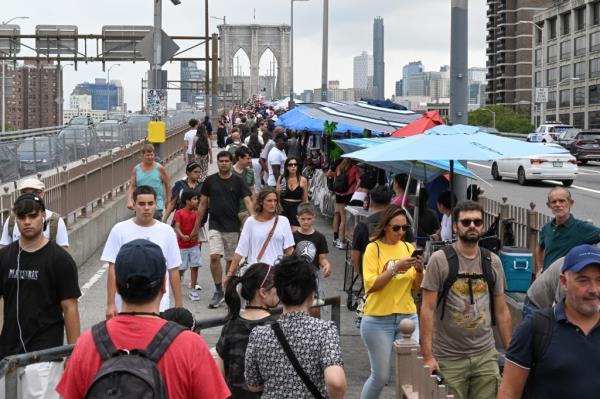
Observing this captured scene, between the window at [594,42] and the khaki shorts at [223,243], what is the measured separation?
106m

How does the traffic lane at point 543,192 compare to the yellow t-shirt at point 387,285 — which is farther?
the traffic lane at point 543,192

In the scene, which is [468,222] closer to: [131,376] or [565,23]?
[131,376]

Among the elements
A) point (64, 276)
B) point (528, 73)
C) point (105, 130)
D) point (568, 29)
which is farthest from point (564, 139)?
point (528, 73)

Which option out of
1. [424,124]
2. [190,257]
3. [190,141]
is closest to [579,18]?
[190,141]

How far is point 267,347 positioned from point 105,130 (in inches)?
764

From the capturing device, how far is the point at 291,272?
5.29m

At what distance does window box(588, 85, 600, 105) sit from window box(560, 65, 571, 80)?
7583 millimetres

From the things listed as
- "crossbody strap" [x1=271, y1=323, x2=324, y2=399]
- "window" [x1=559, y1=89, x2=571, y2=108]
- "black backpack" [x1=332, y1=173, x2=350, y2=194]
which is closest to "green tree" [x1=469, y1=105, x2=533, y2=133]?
"window" [x1=559, y1=89, x2=571, y2=108]

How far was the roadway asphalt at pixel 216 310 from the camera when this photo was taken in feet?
32.6

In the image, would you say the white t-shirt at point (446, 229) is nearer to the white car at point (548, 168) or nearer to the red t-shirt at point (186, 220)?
the red t-shirt at point (186, 220)

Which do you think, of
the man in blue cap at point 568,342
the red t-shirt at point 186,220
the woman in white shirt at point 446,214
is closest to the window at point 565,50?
the red t-shirt at point 186,220

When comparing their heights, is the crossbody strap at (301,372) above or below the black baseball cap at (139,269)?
below

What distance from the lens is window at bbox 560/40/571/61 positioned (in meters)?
124

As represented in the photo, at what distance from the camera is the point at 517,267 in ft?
36.1
